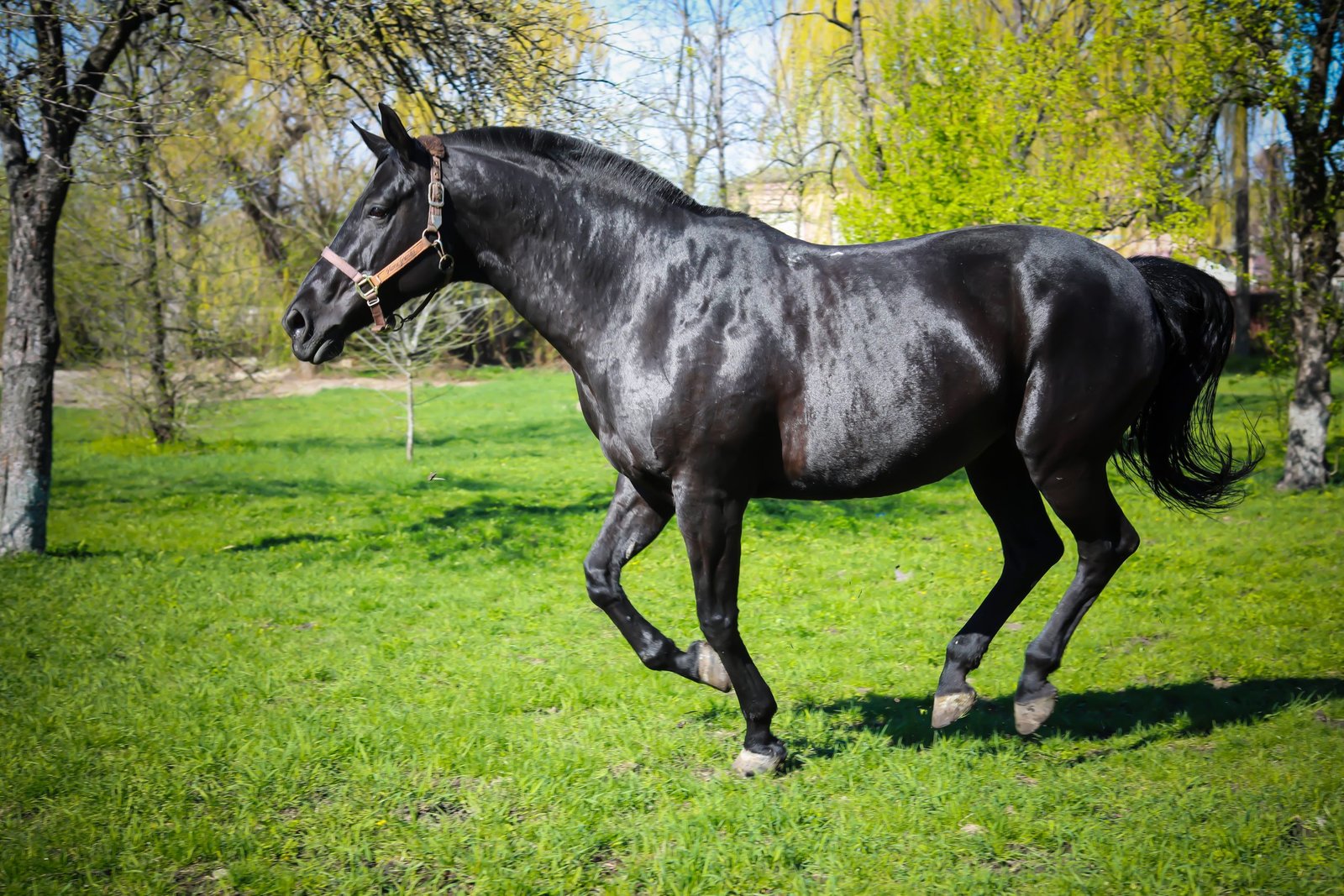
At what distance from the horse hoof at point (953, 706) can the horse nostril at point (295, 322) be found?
10.5 ft

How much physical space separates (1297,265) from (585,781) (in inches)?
465

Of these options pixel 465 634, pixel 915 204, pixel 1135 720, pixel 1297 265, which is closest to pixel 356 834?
pixel 465 634

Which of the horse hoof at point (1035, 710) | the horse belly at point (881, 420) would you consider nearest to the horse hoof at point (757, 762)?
the horse hoof at point (1035, 710)

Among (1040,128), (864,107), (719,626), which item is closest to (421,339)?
(864,107)

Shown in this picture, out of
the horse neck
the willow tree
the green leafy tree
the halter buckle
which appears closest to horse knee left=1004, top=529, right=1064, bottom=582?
the horse neck

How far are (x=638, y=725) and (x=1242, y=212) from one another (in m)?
30.8

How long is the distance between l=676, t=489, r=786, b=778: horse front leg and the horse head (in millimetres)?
1458

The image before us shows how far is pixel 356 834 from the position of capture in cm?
371

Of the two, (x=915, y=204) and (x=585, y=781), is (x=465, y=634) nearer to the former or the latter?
(x=585, y=781)

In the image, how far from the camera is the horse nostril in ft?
13.3

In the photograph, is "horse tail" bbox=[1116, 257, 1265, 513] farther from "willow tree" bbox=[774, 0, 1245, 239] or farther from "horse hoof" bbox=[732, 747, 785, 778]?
"willow tree" bbox=[774, 0, 1245, 239]

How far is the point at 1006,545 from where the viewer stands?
15.4 feet

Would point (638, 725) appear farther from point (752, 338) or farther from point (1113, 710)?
point (1113, 710)

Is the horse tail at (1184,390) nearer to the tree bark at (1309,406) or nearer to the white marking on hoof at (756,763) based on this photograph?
the white marking on hoof at (756,763)
